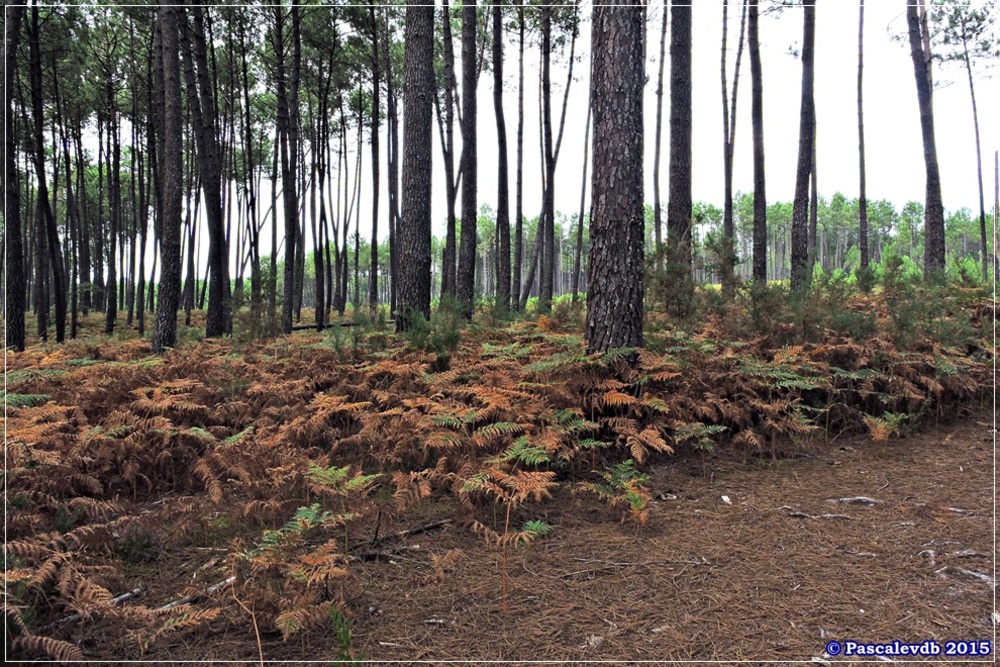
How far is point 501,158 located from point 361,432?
1034cm

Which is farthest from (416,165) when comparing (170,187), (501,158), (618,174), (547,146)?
(547,146)

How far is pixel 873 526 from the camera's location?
2.81 meters

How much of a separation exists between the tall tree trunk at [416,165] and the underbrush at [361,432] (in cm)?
110

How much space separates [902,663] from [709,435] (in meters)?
2.21

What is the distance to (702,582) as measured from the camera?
2.37 m

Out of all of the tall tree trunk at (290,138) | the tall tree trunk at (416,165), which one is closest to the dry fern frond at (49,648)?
the tall tree trunk at (416,165)

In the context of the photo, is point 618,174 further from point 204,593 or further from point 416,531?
point 204,593

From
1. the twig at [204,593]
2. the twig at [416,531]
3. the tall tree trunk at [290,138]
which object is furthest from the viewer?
the tall tree trunk at [290,138]

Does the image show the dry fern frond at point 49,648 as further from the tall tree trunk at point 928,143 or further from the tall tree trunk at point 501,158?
the tall tree trunk at point 928,143

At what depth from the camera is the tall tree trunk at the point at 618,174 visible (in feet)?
13.8

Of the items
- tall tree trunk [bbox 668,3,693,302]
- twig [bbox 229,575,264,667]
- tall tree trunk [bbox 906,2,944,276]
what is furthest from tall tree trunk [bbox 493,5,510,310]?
twig [bbox 229,575,264,667]

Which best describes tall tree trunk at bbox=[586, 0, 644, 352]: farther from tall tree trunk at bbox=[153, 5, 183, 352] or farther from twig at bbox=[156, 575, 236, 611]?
tall tree trunk at bbox=[153, 5, 183, 352]

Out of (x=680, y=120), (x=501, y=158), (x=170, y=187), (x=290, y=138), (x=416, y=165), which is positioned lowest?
(x=170, y=187)

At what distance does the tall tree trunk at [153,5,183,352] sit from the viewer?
7786 millimetres
